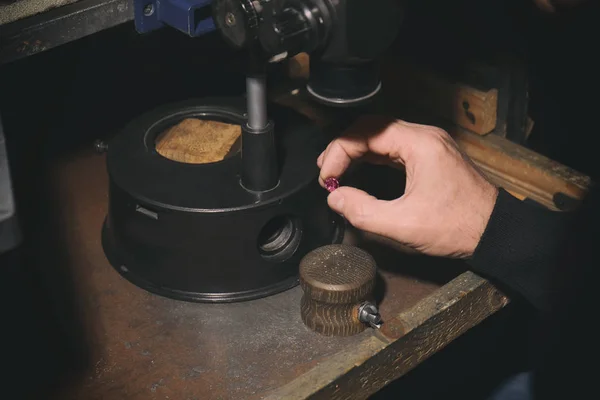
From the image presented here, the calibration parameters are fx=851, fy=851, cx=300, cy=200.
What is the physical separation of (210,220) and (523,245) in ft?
1.18

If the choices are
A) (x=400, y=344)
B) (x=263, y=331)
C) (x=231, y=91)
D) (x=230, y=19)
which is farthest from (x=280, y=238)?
(x=231, y=91)

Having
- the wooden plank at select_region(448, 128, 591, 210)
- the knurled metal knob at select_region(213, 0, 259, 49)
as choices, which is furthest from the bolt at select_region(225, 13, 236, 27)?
the wooden plank at select_region(448, 128, 591, 210)

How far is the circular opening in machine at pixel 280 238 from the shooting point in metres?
1.10

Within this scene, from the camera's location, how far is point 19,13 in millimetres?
921

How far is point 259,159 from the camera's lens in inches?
39.8

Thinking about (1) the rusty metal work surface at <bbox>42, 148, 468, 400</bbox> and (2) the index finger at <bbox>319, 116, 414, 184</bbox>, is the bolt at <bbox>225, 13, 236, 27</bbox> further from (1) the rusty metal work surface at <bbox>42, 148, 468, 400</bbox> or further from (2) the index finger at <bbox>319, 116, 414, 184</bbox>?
(1) the rusty metal work surface at <bbox>42, 148, 468, 400</bbox>

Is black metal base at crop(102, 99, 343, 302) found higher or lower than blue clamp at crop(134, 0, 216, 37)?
lower

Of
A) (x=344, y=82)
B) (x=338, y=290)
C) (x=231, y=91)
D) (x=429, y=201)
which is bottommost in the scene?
(x=231, y=91)

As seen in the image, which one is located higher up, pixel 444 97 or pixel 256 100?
pixel 256 100

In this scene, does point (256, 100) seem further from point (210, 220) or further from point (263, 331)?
point (263, 331)

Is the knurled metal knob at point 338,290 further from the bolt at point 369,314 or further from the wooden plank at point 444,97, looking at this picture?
the wooden plank at point 444,97

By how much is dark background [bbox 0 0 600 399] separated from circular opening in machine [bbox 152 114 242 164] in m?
0.22

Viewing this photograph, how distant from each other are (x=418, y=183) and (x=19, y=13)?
18.5 inches

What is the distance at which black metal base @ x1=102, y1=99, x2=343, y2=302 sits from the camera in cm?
102
